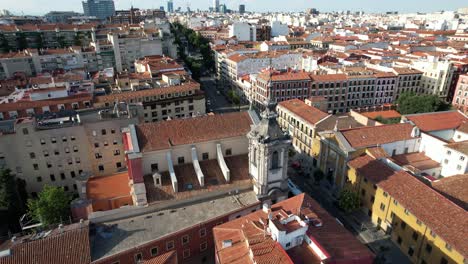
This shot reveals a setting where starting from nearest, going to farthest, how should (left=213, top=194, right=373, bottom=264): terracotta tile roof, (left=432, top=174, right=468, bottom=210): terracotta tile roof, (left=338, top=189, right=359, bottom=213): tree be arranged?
(left=213, top=194, right=373, bottom=264): terracotta tile roof < (left=432, top=174, right=468, bottom=210): terracotta tile roof < (left=338, top=189, right=359, bottom=213): tree

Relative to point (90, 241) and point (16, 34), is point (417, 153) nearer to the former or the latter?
point (90, 241)

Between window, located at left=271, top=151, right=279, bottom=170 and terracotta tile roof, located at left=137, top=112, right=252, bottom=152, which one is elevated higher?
terracotta tile roof, located at left=137, top=112, right=252, bottom=152

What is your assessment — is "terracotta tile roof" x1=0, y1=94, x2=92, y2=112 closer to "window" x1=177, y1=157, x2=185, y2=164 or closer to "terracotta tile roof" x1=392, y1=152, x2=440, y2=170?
"window" x1=177, y1=157, x2=185, y2=164

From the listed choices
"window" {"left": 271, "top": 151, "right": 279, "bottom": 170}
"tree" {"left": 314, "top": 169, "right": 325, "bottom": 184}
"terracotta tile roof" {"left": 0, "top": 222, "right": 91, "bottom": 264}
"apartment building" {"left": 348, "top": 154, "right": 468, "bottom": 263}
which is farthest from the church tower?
"terracotta tile roof" {"left": 0, "top": 222, "right": 91, "bottom": 264}

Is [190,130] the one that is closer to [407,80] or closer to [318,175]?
[318,175]

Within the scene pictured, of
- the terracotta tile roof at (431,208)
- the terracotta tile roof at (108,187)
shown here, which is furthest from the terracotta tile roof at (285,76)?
the terracotta tile roof at (108,187)

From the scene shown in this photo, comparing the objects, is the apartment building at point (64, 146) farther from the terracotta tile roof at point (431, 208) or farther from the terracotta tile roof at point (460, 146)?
the terracotta tile roof at point (460, 146)

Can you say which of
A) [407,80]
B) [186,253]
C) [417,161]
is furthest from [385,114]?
[186,253]
